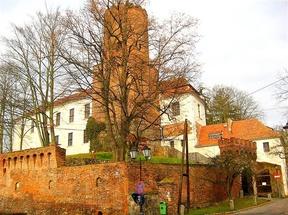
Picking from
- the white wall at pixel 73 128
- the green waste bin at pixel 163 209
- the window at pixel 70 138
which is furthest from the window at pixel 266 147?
the green waste bin at pixel 163 209

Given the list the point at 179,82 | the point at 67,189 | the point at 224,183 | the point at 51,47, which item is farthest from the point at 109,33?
the point at 224,183

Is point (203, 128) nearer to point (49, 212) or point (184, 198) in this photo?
point (184, 198)

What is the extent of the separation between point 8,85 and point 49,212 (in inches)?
522

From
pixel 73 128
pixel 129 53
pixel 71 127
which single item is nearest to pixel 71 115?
pixel 71 127

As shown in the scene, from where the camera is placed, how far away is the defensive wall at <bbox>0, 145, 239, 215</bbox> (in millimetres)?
22741

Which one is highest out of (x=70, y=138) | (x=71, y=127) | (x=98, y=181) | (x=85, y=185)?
(x=71, y=127)

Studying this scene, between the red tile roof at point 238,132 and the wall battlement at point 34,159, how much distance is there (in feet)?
72.4

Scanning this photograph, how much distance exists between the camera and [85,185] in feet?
80.6

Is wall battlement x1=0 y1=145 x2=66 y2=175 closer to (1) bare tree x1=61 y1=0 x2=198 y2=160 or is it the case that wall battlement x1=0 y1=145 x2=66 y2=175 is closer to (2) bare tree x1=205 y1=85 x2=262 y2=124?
(1) bare tree x1=61 y1=0 x2=198 y2=160

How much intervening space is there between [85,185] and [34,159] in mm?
6448

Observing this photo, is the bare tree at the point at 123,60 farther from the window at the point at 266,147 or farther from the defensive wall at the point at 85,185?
the window at the point at 266,147

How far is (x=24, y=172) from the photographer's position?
29641mm

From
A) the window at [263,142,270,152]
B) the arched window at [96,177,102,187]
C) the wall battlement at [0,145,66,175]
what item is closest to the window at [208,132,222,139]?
the window at [263,142,270,152]

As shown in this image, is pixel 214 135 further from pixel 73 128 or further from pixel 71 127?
pixel 71 127
